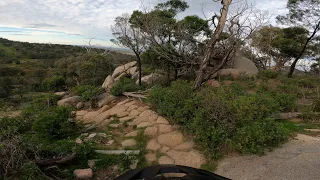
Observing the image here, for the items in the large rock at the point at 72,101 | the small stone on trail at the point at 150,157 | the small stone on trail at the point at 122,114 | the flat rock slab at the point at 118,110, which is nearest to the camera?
the small stone on trail at the point at 150,157

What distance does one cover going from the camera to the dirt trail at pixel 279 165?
10.2 ft

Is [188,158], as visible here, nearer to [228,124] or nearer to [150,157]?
[150,157]

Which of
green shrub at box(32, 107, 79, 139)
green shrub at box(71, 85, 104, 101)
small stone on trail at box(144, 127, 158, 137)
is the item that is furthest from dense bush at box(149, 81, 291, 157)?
green shrub at box(71, 85, 104, 101)

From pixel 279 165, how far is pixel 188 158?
1.41 meters

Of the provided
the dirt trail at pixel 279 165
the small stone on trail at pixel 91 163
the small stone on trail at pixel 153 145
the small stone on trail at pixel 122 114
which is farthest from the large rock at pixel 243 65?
the small stone on trail at pixel 91 163

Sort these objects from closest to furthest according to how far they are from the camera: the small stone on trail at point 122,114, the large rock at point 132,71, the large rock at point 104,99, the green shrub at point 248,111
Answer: the green shrub at point 248,111 < the small stone on trail at point 122,114 < the large rock at point 104,99 < the large rock at point 132,71

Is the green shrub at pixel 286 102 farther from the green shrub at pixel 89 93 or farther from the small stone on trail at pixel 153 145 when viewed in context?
the green shrub at pixel 89 93

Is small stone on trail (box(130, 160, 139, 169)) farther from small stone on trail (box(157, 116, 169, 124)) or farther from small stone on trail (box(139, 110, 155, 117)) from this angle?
small stone on trail (box(139, 110, 155, 117))

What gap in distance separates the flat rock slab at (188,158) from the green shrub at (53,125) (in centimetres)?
227

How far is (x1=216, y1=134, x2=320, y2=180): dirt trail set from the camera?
3122 mm

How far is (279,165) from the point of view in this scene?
10.9 ft

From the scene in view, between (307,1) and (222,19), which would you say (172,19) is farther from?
(307,1)

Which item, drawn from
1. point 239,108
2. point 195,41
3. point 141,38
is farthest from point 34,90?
point 239,108

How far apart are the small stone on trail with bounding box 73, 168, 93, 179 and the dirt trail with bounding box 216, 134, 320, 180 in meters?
1.95
